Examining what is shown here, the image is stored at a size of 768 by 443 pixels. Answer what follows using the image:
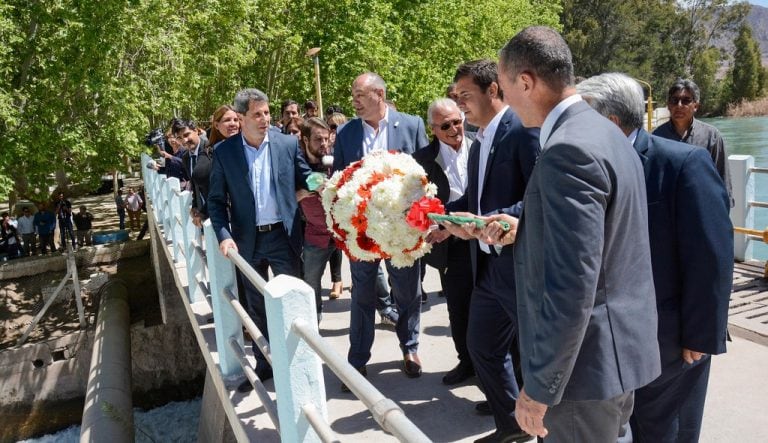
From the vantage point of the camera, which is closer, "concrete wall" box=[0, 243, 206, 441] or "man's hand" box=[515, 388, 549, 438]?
"man's hand" box=[515, 388, 549, 438]

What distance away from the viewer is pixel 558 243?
1999 mm

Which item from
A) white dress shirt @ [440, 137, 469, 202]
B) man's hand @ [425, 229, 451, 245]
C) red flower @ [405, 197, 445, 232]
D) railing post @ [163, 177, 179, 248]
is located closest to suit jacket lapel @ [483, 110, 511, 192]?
red flower @ [405, 197, 445, 232]

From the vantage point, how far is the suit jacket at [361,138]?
507 centimetres

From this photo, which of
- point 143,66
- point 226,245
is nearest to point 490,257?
point 226,245

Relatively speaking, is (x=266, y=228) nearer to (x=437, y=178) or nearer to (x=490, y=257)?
(x=437, y=178)

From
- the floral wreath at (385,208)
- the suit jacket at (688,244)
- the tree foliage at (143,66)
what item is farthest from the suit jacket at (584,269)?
the tree foliage at (143,66)

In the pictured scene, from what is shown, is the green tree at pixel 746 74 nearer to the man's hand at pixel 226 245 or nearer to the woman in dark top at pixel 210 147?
the woman in dark top at pixel 210 147

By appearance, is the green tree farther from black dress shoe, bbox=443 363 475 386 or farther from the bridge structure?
black dress shoe, bbox=443 363 475 386

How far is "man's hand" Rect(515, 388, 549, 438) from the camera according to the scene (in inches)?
85.7

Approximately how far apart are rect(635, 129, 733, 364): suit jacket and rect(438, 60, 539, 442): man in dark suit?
78 cm

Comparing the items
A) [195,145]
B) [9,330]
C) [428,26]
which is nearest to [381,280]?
[195,145]

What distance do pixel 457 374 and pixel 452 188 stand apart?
1.32 metres

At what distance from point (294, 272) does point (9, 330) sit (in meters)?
16.4

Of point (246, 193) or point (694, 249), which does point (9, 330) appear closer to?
point (246, 193)
